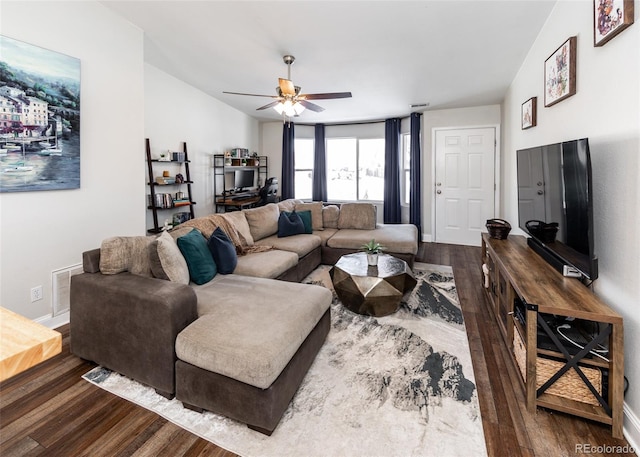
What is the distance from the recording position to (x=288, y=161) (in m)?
7.12

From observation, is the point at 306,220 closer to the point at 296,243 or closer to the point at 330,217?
the point at 330,217

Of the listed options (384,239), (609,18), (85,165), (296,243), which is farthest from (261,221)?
(609,18)

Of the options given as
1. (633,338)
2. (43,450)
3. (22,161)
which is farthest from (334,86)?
(43,450)

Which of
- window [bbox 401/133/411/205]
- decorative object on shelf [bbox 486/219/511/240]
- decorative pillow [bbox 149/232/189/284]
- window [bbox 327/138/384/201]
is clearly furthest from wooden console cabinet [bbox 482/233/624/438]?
window [bbox 327/138/384/201]

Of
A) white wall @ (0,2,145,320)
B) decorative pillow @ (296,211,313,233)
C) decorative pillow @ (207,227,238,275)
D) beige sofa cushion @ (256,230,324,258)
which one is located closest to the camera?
white wall @ (0,2,145,320)

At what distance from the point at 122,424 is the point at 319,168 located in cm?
614

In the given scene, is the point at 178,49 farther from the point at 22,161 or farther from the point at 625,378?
the point at 625,378

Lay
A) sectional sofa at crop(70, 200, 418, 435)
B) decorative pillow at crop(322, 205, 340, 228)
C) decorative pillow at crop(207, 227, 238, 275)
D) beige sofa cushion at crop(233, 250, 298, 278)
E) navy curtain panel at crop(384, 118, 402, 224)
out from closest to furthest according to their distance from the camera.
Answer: sectional sofa at crop(70, 200, 418, 435)
decorative pillow at crop(207, 227, 238, 275)
beige sofa cushion at crop(233, 250, 298, 278)
decorative pillow at crop(322, 205, 340, 228)
navy curtain panel at crop(384, 118, 402, 224)

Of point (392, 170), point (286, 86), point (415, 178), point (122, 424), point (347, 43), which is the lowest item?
point (122, 424)

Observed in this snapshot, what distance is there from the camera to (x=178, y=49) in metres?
3.42

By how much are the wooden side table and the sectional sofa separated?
88 centimetres

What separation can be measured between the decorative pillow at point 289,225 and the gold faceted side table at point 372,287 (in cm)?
149

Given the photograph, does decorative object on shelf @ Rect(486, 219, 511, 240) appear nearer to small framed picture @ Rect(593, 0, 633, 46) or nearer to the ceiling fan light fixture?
small framed picture @ Rect(593, 0, 633, 46)

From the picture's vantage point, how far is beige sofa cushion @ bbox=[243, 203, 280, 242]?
396cm
